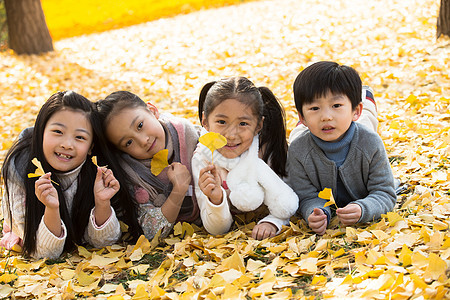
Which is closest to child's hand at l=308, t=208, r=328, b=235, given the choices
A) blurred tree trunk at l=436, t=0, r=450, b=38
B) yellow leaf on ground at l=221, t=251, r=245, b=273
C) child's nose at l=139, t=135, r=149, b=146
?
yellow leaf on ground at l=221, t=251, r=245, b=273

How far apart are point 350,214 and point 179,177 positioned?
0.98 metres

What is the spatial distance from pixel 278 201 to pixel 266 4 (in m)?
9.50

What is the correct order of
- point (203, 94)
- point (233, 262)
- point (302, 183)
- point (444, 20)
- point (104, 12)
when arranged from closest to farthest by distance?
1. point (233, 262)
2. point (302, 183)
3. point (203, 94)
4. point (444, 20)
5. point (104, 12)

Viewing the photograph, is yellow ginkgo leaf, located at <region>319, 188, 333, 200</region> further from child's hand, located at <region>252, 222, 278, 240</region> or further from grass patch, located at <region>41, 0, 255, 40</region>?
grass patch, located at <region>41, 0, 255, 40</region>

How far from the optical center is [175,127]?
10.2 feet

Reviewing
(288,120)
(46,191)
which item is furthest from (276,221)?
(288,120)

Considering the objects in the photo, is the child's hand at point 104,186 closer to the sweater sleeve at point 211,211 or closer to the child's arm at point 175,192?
the child's arm at point 175,192

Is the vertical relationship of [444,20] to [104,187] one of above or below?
above

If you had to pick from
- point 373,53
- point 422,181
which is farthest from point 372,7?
point 422,181

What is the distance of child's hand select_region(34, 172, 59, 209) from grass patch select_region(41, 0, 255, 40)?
423 inches

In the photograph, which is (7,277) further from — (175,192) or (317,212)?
(317,212)

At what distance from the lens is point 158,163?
2.89 m

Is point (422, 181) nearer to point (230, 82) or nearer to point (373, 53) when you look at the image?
point (230, 82)

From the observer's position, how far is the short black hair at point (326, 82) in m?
2.62
